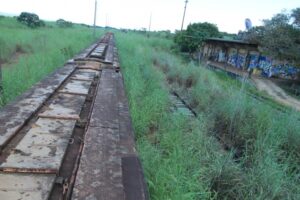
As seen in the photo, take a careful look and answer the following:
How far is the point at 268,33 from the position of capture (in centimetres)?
1577

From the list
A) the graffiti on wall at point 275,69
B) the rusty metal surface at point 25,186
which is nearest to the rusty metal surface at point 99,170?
the rusty metal surface at point 25,186

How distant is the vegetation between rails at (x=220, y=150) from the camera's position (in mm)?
2709

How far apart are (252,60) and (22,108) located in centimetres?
1865

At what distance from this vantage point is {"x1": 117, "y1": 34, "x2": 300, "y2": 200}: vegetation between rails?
271 centimetres

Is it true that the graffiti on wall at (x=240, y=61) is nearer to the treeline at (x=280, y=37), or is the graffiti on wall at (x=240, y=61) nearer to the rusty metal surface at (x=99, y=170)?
the treeline at (x=280, y=37)

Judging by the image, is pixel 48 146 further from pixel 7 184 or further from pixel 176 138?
pixel 176 138

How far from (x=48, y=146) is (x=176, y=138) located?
2.04 meters

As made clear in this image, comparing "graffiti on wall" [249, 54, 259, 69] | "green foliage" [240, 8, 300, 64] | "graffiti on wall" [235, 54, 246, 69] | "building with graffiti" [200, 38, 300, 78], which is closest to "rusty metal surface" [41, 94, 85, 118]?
"green foliage" [240, 8, 300, 64]

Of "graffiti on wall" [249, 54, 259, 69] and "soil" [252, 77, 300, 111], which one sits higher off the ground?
"graffiti on wall" [249, 54, 259, 69]

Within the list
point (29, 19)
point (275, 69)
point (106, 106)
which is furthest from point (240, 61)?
point (29, 19)

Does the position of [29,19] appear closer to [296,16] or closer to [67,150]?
[296,16]

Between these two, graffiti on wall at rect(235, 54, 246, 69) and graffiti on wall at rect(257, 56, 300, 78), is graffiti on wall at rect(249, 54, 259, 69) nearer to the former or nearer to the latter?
graffiti on wall at rect(257, 56, 300, 78)

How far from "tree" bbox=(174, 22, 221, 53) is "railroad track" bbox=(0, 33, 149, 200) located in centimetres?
2443

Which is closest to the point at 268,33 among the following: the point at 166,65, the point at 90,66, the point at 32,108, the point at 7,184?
the point at 166,65
